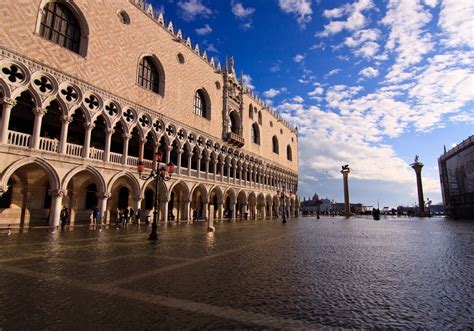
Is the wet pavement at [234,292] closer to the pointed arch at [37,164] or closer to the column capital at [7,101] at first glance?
the pointed arch at [37,164]

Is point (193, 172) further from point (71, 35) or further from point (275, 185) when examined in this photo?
point (275, 185)

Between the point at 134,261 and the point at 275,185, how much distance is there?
38.6 meters

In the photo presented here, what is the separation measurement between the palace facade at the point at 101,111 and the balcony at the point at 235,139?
0.61 ft

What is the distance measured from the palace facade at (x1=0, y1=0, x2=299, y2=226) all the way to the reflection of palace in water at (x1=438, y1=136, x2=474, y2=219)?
35597mm

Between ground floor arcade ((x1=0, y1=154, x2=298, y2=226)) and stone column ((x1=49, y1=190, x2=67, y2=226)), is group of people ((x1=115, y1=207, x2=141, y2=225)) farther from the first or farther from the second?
stone column ((x1=49, y1=190, x2=67, y2=226))

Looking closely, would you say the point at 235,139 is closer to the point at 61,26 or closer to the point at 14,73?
the point at 61,26

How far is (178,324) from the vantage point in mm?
2652

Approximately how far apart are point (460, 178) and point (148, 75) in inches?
2050

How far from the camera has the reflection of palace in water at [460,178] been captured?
41100 millimetres

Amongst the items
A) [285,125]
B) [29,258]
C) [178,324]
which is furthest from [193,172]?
[285,125]

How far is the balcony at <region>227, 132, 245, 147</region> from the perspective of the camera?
1212 inches

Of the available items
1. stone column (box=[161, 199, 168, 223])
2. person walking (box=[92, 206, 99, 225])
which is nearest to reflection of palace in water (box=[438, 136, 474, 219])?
stone column (box=[161, 199, 168, 223])

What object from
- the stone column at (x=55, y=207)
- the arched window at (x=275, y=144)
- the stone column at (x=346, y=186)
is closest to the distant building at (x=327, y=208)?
the stone column at (x=346, y=186)

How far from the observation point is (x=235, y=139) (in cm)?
3164
